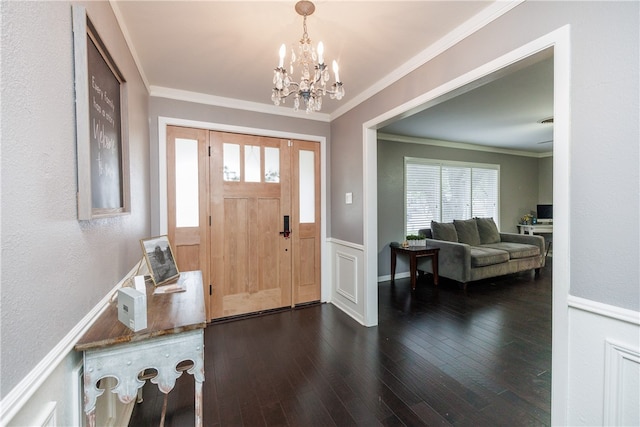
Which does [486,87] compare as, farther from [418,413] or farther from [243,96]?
[418,413]

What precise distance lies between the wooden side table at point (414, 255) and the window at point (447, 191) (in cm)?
68

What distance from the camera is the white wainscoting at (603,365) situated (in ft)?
3.65

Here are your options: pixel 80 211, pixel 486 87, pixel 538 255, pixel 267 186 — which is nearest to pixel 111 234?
pixel 80 211

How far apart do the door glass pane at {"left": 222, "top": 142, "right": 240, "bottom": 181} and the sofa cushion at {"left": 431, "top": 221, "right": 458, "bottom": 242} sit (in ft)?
11.6

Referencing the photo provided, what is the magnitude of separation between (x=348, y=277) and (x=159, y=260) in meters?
2.15

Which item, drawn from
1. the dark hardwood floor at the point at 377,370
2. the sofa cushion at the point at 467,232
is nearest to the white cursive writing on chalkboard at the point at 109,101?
the dark hardwood floor at the point at 377,370

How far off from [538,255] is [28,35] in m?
6.56

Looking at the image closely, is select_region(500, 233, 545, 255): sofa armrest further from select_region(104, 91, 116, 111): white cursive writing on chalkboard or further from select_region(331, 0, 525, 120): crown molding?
select_region(104, 91, 116, 111): white cursive writing on chalkboard

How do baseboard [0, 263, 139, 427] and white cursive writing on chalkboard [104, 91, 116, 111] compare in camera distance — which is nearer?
baseboard [0, 263, 139, 427]

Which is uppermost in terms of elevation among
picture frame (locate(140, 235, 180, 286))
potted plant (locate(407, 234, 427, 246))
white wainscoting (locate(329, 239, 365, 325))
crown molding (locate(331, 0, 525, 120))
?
crown molding (locate(331, 0, 525, 120))

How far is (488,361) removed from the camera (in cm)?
228

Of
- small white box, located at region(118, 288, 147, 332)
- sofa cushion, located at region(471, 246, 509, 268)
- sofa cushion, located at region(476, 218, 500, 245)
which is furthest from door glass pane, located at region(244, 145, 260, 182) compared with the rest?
sofa cushion, located at region(476, 218, 500, 245)

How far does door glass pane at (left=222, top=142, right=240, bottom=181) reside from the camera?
3137 mm

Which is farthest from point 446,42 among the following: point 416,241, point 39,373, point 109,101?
point 416,241
